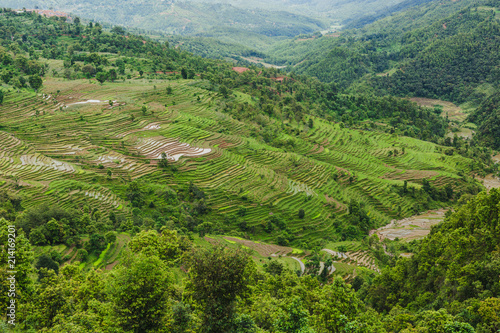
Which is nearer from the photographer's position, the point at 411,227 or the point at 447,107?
the point at 411,227

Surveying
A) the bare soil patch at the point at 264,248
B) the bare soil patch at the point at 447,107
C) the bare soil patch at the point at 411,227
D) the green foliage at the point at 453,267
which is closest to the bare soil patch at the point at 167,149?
the bare soil patch at the point at 264,248

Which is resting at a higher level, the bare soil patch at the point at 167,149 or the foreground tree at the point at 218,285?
the foreground tree at the point at 218,285

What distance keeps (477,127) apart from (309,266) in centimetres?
7939

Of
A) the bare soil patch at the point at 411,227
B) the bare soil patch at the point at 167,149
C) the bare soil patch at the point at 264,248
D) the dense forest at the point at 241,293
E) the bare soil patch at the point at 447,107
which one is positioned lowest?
the bare soil patch at the point at 411,227

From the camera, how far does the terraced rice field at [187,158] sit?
117 feet

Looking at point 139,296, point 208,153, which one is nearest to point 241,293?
point 139,296

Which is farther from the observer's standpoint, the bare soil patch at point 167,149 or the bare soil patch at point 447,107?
the bare soil patch at point 447,107

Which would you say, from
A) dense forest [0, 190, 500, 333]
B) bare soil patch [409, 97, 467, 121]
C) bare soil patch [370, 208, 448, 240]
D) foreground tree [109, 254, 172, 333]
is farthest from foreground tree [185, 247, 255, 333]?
bare soil patch [409, 97, 467, 121]

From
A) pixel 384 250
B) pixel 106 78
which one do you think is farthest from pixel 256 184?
pixel 106 78

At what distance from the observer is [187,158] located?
136 ft

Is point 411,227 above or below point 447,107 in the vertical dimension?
below

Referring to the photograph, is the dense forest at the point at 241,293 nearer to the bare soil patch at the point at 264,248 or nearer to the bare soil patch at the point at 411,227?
the bare soil patch at the point at 264,248

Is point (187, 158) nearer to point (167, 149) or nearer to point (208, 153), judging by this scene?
point (208, 153)

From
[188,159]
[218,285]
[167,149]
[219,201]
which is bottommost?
[219,201]
